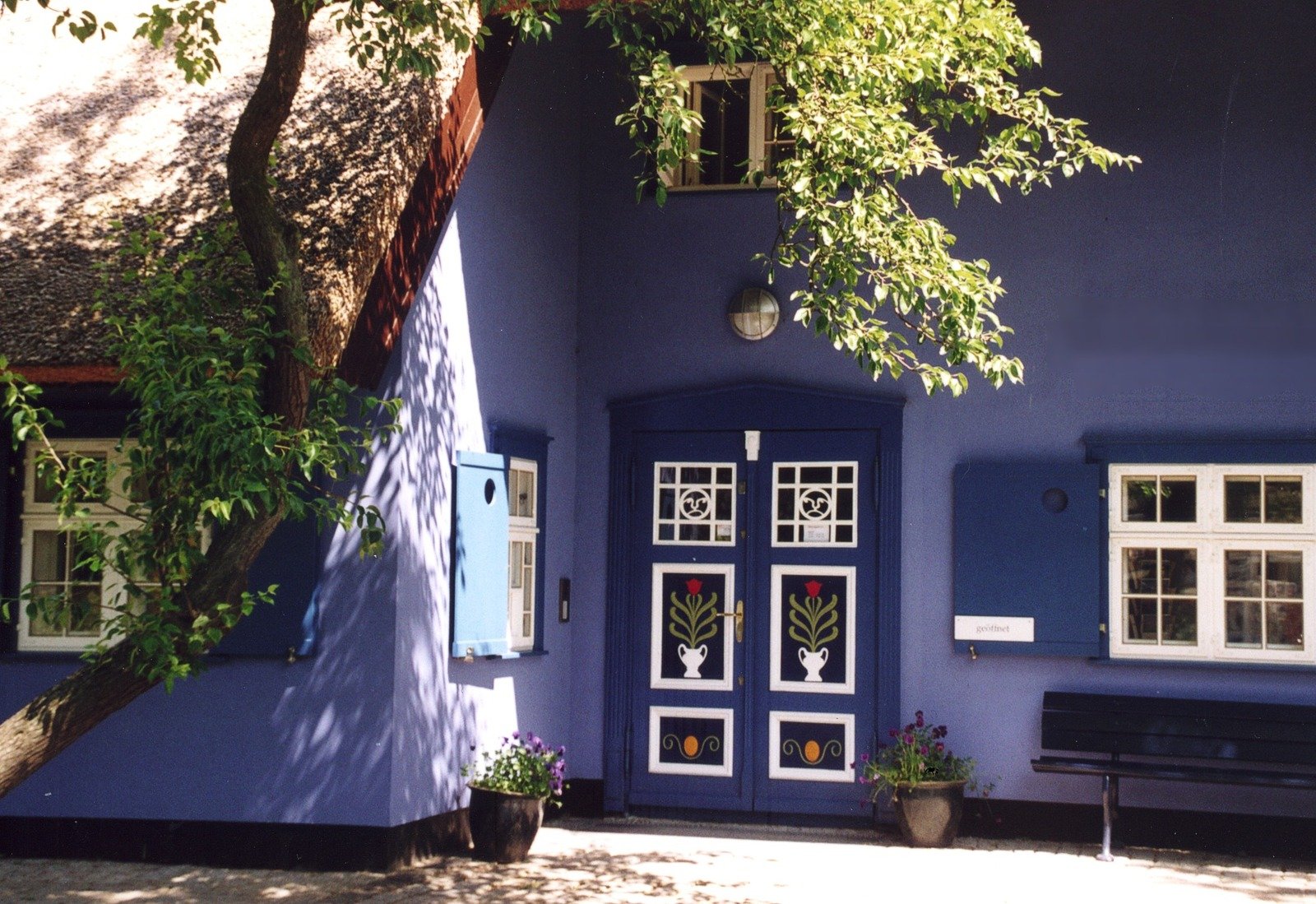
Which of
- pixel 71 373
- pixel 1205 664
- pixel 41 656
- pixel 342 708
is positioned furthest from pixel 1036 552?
pixel 41 656

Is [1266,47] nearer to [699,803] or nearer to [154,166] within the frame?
[699,803]

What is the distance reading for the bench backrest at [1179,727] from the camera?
27.3 feet

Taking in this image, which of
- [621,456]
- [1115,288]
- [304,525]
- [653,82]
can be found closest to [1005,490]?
[1115,288]

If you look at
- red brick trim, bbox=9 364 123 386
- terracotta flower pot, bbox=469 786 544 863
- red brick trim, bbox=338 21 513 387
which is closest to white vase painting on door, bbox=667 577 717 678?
terracotta flower pot, bbox=469 786 544 863

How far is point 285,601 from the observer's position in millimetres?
7734

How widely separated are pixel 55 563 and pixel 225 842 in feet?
5.44

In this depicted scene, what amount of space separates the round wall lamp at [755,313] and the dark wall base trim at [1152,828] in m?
2.90

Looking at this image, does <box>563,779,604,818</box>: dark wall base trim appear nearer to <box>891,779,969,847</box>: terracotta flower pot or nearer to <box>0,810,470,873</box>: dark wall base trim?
<box>0,810,470,873</box>: dark wall base trim

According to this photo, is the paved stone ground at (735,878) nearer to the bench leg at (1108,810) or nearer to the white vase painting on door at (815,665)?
the bench leg at (1108,810)

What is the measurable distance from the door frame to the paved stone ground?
834mm

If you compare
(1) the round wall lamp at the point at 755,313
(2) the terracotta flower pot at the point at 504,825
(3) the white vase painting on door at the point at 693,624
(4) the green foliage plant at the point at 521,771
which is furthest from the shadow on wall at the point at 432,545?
(1) the round wall lamp at the point at 755,313

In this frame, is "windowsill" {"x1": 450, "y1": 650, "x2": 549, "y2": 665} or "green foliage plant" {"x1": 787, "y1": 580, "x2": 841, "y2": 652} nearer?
"windowsill" {"x1": 450, "y1": 650, "x2": 549, "y2": 665}

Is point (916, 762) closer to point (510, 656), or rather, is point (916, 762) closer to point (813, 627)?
point (813, 627)

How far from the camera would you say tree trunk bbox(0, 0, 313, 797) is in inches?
243
